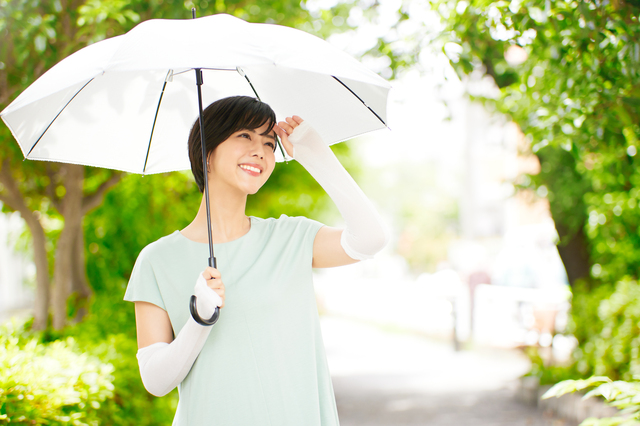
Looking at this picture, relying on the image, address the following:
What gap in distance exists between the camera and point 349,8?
6.12 m

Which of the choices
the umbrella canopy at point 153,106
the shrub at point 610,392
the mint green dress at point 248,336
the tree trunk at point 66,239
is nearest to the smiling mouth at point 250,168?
the mint green dress at point 248,336

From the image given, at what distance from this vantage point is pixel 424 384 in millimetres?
8602

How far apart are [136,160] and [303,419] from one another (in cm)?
126

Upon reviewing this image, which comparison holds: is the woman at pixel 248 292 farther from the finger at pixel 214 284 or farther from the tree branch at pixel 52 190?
the tree branch at pixel 52 190

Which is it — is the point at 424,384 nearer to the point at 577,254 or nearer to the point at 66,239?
the point at 577,254

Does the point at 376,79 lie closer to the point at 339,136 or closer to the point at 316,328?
the point at 339,136

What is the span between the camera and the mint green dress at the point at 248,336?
1.82 m

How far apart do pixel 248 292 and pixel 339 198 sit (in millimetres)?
404

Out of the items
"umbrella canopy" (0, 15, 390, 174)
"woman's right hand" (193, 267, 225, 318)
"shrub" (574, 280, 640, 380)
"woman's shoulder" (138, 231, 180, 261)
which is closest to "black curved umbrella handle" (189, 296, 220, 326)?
"woman's right hand" (193, 267, 225, 318)

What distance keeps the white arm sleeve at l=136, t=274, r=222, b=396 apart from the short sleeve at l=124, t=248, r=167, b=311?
14 centimetres

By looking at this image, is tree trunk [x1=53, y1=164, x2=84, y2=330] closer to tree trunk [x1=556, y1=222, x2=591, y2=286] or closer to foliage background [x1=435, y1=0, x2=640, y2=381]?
foliage background [x1=435, y1=0, x2=640, y2=381]

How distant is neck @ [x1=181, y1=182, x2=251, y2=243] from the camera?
6.59 ft

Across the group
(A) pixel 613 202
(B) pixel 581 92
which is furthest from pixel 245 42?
(A) pixel 613 202

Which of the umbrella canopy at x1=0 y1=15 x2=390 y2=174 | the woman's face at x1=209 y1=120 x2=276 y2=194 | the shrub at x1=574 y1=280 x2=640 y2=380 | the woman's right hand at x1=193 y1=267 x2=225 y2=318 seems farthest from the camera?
the shrub at x1=574 y1=280 x2=640 y2=380
